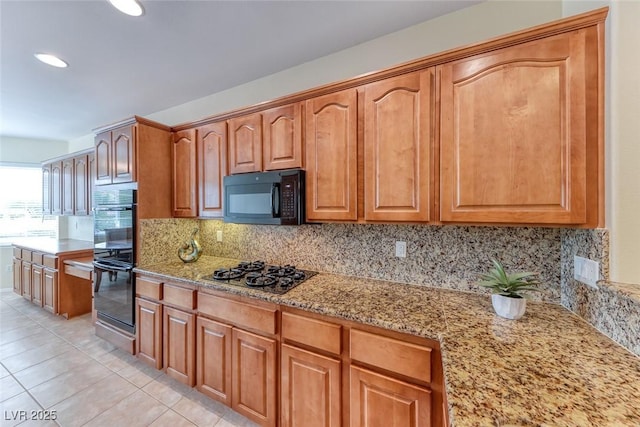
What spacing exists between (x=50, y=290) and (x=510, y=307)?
529 centimetres

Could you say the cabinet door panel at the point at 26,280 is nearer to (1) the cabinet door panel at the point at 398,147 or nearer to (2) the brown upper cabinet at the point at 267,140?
(2) the brown upper cabinet at the point at 267,140

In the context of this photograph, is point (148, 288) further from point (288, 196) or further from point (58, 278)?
point (58, 278)

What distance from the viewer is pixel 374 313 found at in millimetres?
1284

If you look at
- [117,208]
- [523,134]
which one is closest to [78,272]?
[117,208]

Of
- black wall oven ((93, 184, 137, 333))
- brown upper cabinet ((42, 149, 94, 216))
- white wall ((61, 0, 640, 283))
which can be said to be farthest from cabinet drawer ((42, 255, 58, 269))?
white wall ((61, 0, 640, 283))

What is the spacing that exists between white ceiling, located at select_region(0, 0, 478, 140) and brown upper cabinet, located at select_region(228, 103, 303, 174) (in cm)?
54

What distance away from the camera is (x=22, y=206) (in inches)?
179

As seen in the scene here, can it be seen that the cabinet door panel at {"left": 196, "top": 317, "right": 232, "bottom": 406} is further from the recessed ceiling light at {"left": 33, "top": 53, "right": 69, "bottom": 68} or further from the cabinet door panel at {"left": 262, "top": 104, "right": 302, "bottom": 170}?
the recessed ceiling light at {"left": 33, "top": 53, "right": 69, "bottom": 68}

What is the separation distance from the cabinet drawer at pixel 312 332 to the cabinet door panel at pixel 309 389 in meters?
0.06

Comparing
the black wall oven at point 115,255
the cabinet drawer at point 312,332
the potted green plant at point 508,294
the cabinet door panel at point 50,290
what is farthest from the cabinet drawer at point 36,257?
the potted green plant at point 508,294

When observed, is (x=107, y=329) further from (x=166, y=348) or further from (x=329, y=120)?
(x=329, y=120)

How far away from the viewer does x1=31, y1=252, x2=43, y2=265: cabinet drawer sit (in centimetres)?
358

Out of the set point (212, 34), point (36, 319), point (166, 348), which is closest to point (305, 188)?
point (212, 34)

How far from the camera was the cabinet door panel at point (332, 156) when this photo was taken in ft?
5.36
